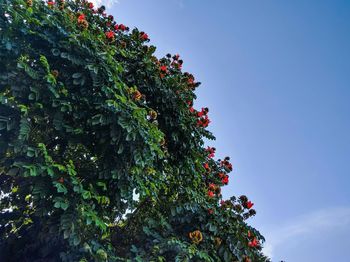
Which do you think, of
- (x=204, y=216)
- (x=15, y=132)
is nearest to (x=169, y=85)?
(x=204, y=216)

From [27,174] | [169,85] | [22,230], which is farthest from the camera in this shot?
[169,85]

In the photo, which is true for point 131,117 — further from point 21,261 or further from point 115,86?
point 21,261

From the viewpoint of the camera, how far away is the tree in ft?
10.9

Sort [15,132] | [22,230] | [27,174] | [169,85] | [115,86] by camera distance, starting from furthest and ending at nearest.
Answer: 1. [169,85]
2. [22,230]
3. [115,86]
4. [15,132]
5. [27,174]

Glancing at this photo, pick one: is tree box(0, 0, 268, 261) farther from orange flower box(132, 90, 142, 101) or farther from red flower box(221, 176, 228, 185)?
red flower box(221, 176, 228, 185)

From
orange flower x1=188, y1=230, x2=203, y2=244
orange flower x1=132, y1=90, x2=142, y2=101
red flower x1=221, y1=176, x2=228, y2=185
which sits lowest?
orange flower x1=188, y1=230, x2=203, y2=244

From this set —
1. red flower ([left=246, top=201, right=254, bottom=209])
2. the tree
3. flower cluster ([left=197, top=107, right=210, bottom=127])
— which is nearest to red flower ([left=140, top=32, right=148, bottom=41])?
the tree

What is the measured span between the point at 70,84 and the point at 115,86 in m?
0.54

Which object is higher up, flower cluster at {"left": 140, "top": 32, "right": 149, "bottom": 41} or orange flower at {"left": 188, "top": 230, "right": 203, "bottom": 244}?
flower cluster at {"left": 140, "top": 32, "right": 149, "bottom": 41}

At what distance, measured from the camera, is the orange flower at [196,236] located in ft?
12.5

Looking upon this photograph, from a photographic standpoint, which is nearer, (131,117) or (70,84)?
(131,117)

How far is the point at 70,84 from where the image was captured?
3.78m

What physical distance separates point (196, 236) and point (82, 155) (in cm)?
173

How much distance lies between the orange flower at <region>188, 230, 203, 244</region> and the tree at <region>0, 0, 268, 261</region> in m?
0.01
